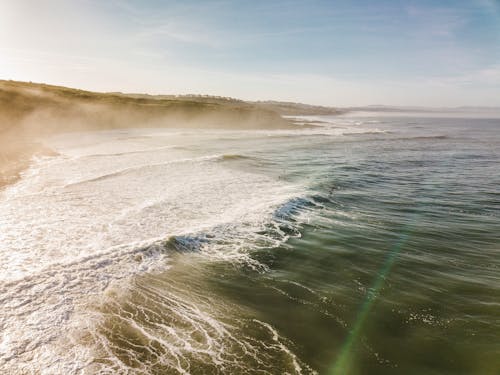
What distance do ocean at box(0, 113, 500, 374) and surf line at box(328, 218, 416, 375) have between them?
4cm

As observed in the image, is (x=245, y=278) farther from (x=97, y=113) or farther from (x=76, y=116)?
(x=97, y=113)

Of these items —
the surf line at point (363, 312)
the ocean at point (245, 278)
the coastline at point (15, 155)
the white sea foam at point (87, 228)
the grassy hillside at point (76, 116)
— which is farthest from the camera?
the grassy hillside at point (76, 116)

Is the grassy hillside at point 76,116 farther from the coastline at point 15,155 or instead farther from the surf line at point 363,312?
the surf line at point 363,312

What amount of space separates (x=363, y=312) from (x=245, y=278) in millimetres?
3087

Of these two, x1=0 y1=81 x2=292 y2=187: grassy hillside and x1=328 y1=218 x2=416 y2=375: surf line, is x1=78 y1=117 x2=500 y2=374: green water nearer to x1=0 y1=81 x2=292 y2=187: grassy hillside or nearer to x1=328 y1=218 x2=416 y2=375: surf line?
x1=328 y1=218 x2=416 y2=375: surf line

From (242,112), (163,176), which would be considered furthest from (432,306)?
(242,112)

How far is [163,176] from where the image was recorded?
69.2 feet

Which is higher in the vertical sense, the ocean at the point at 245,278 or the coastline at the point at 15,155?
the coastline at the point at 15,155

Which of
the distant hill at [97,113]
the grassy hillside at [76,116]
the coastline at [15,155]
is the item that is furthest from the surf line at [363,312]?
the distant hill at [97,113]

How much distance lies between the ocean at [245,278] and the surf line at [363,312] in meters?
0.04

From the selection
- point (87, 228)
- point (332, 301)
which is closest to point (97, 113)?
point (87, 228)

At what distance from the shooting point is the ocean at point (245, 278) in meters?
6.53

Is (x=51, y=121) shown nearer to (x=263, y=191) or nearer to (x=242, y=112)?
(x=242, y=112)

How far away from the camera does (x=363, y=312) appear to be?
8062 mm
